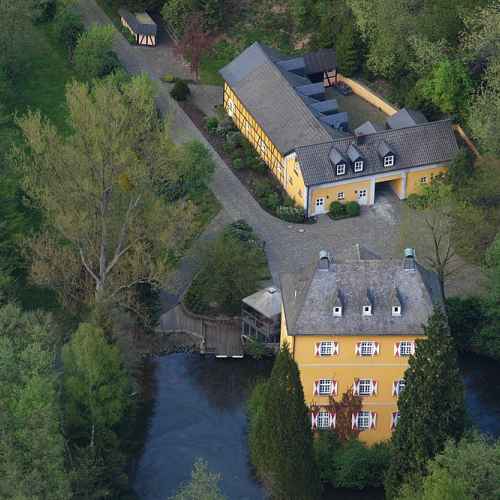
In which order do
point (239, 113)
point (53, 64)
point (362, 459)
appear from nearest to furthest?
1. point (362, 459)
2. point (239, 113)
3. point (53, 64)

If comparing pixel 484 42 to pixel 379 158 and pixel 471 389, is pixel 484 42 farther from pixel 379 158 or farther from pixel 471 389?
pixel 471 389

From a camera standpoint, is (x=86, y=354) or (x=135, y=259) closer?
(x=86, y=354)

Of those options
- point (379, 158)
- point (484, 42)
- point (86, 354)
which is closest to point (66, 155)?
point (86, 354)

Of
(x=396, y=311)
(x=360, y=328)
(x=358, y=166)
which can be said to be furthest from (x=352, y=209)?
(x=360, y=328)

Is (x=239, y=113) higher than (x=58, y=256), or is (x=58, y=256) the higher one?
(x=239, y=113)

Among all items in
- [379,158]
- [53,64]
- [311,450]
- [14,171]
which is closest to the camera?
[311,450]

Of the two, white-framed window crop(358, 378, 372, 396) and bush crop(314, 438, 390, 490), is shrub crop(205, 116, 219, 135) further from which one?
bush crop(314, 438, 390, 490)

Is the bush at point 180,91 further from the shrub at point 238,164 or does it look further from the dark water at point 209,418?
the dark water at point 209,418
